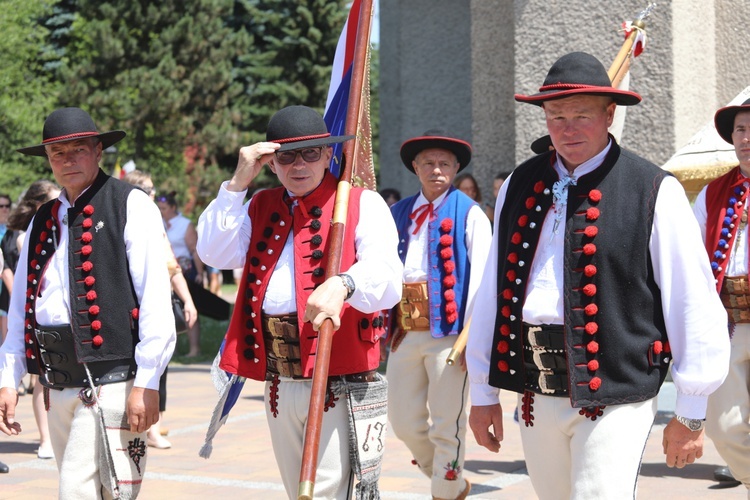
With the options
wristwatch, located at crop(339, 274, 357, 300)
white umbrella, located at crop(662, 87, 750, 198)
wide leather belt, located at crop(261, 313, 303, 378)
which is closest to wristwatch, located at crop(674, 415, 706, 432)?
wristwatch, located at crop(339, 274, 357, 300)

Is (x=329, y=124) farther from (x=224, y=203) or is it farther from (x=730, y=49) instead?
(x=730, y=49)

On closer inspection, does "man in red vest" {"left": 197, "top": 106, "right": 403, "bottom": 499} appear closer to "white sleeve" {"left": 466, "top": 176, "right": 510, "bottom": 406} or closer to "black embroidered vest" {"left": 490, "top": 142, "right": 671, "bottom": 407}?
"white sleeve" {"left": 466, "top": 176, "right": 510, "bottom": 406}

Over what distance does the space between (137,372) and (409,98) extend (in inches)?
447

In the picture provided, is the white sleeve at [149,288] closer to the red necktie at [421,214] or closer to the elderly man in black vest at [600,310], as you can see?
the elderly man in black vest at [600,310]

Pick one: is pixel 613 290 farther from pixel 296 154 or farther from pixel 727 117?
pixel 727 117

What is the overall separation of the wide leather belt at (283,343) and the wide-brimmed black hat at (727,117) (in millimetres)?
2625

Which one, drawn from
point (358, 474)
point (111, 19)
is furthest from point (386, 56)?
point (111, 19)

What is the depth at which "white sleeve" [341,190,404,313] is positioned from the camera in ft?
12.8

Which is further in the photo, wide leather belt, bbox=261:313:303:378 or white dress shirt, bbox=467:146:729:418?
wide leather belt, bbox=261:313:303:378

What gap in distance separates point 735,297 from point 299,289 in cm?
247

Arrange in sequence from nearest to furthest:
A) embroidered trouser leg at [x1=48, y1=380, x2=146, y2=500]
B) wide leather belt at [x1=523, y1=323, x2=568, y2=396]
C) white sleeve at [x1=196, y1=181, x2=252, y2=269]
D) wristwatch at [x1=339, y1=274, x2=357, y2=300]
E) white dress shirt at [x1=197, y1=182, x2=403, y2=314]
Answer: wide leather belt at [x1=523, y1=323, x2=568, y2=396], wristwatch at [x1=339, y1=274, x2=357, y2=300], white dress shirt at [x1=197, y1=182, x2=403, y2=314], white sleeve at [x1=196, y1=181, x2=252, y2=269], embroidered trouser leg at [x1=48, y1=380, x2=146, y2=500]

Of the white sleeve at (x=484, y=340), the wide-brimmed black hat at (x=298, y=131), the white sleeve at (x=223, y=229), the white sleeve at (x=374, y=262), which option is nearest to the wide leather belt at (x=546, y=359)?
the white sleeve at (x=484, y=340)

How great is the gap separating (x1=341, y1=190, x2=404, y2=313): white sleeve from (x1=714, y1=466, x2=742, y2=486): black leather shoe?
3.29 metres

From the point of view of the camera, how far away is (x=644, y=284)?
3.57 meters
